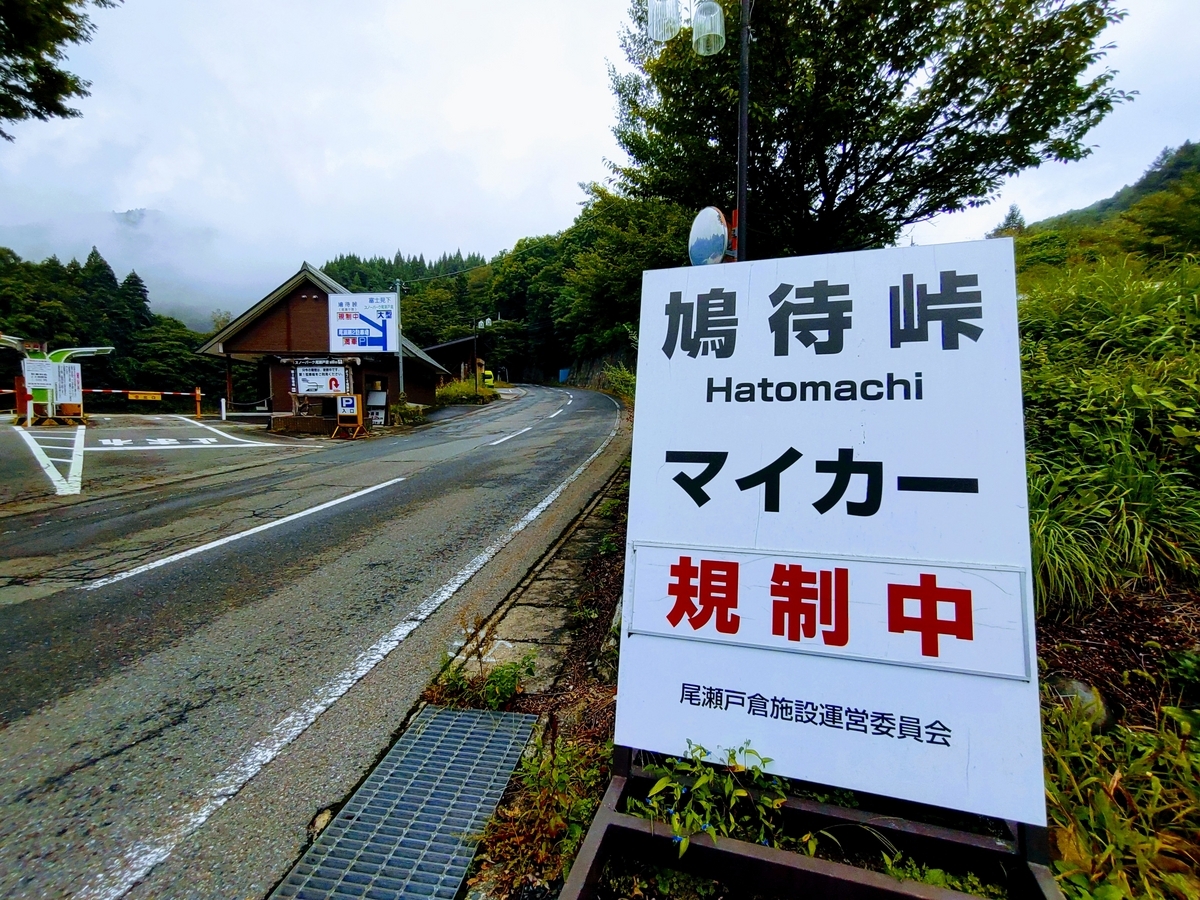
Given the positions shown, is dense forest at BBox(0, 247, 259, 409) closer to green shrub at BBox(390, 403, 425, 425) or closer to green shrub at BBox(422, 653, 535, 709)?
green shrub at BBox(390, 403, 425, 425)

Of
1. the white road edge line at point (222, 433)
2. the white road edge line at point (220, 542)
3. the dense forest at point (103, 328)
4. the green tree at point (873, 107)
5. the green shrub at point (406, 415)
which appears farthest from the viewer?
the dense forest at point (103, 328)

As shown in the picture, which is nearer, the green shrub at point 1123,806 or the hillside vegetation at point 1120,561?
the green shrub at point 1123,806

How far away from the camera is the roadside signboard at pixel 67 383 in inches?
596

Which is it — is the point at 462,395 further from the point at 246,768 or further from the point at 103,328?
the point at 103,328

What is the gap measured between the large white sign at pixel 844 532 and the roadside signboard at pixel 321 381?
16.2 meters

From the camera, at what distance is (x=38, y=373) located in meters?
14.7

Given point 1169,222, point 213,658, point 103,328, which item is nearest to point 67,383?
point 213,658

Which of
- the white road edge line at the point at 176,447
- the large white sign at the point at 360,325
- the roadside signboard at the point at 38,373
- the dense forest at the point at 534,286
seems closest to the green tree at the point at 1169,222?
the dense forest at the point at 534,286

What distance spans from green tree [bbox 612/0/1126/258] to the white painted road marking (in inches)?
389

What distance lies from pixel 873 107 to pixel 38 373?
20.1m

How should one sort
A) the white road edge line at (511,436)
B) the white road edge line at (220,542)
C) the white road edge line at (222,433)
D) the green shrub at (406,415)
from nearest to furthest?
the white road edge line at (220,542)
the white road edge line at (511,436)
the white road edge line at (222,433)
the green shrub at (406,415)

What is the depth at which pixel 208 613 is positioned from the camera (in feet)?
11.8

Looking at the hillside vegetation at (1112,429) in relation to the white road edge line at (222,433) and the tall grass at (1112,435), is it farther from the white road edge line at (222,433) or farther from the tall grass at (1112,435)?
the white road edge line at (222,433)

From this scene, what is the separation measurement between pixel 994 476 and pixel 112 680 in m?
3.99
